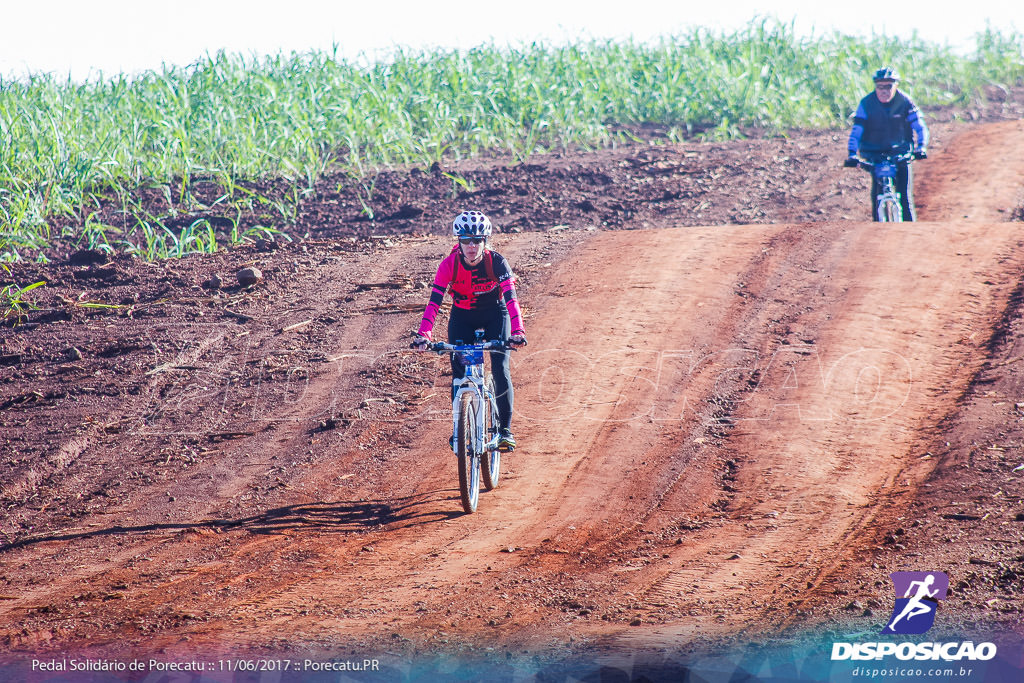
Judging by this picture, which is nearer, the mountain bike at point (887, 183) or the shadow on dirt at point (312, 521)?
the shadow on dirt at point (312, 521)

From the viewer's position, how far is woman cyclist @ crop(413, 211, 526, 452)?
281 inches

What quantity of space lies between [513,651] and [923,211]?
14.9m

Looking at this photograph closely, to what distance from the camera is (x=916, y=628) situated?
4941 mm

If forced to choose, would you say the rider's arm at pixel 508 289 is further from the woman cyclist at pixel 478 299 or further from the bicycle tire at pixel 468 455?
the bicycle tire at pixel 468 455

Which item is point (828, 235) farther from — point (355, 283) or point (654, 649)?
point (654, 649)

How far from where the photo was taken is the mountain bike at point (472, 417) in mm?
6945

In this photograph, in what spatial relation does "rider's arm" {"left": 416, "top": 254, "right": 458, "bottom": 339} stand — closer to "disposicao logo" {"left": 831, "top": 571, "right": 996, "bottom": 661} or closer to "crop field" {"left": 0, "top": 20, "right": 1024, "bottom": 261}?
"disposicao logo" {"left": 831, "top": 571, "right": 996, "bottom": 661}

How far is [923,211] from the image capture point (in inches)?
667

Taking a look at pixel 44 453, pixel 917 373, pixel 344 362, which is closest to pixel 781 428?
pixel 917 373

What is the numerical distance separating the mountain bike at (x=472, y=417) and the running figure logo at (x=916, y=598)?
10.3 ft

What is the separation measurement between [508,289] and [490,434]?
4.00 ft

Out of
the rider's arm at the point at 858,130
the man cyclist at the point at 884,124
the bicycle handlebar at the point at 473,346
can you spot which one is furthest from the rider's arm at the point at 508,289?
the rider's arm at the point at 858,130

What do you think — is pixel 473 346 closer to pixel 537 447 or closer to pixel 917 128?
pixel 537 447

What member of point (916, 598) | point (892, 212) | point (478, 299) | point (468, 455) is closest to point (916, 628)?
point (916, 598)
